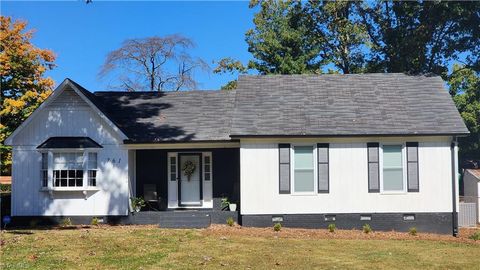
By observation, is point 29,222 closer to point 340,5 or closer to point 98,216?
point 98,216

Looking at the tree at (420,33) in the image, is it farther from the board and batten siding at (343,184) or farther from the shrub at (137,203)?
the shrub at (137,203)

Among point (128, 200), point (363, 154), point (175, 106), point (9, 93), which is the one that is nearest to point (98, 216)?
point (128, 200)

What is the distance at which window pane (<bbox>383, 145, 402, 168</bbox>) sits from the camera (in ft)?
60.0

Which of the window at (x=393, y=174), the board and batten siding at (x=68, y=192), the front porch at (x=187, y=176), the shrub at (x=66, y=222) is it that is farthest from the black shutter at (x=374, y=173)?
the shrub at (x=66, y=222)

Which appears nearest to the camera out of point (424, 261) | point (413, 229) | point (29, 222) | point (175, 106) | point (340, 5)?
point (424, 261)

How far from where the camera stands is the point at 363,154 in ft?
60.1

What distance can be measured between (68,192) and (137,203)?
2554 millimetres

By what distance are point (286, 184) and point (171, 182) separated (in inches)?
196

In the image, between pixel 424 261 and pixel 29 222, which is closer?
pixel 424 261

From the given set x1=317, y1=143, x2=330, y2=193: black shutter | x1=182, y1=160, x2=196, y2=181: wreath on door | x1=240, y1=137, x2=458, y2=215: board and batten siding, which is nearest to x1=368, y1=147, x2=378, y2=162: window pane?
x1=240, y1=137, x2=458, y2=215: board and batten siding

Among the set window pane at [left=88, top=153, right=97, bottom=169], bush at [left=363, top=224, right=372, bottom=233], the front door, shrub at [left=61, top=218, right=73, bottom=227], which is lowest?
bush at [left=363, top=224, right=372, bottom=233]

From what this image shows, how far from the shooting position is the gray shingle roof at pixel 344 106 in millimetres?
18297

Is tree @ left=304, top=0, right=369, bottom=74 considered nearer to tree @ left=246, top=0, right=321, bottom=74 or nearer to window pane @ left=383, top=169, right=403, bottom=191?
tree @ left=246, top=0, right=321, bottom=74

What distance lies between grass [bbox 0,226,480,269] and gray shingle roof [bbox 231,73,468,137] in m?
4.22
